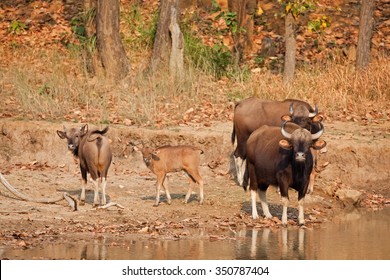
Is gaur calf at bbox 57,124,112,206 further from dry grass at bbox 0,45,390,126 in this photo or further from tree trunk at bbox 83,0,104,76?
tree trunk at bbox 83,0,104,76

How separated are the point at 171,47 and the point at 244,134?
6.91 meters

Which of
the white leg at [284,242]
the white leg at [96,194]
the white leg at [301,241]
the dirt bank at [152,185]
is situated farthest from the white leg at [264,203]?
the white leg at [96,194]

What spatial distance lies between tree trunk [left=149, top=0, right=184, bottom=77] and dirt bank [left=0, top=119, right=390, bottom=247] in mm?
4126

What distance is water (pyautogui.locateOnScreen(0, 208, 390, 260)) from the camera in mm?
15414

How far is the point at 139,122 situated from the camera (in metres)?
23.3

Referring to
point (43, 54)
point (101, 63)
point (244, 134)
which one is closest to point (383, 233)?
point (244, 134)

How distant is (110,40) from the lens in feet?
89.5

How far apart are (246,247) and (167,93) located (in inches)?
373

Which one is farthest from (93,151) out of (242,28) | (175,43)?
(242,28)

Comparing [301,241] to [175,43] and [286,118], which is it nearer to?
[286,118]

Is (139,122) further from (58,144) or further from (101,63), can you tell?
(101,63)

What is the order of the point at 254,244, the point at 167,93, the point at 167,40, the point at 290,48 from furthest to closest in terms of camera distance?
the point at 167,40, the point at 290,48, the point at 167,93, the point at 254,244

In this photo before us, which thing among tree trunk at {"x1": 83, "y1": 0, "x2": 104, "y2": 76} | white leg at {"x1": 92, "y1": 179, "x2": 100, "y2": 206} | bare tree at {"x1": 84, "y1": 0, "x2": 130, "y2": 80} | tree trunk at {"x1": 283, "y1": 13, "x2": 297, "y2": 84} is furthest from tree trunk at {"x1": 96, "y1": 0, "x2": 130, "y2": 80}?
white leg at {"x1": 92, "y1": 179, "x2": 100, "y2": 206}

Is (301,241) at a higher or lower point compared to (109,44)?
lower
